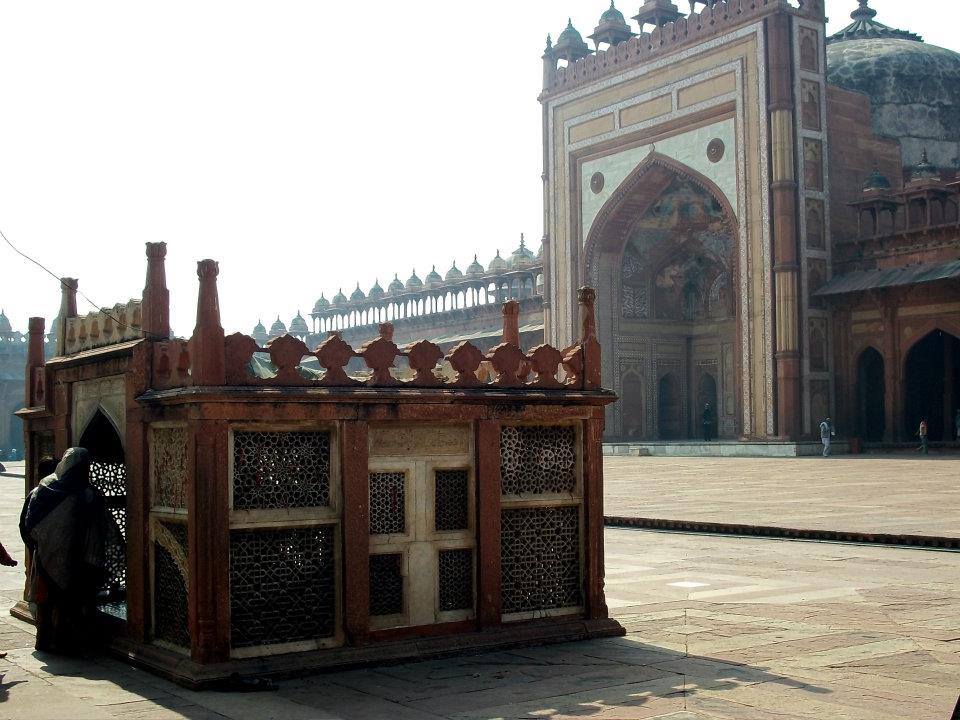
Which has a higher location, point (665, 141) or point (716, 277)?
point (665, 141)

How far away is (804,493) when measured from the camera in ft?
48.9

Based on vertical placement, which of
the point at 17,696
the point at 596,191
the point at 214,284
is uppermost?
the point at 596,191

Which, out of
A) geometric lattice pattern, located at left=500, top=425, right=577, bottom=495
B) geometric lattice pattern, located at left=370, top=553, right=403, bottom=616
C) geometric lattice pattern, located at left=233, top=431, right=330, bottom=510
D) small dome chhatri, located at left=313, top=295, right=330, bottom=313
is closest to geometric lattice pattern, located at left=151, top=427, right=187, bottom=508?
geometric lattice pattern, located at left=233, top=431, right=330, bottom=510

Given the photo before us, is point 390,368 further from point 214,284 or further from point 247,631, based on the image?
point 247,631

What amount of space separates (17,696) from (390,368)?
6.68 feet

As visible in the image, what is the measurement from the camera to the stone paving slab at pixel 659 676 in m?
4.31

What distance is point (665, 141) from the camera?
97.1ft

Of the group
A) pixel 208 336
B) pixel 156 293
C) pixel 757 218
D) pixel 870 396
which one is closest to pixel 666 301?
pixel 757 218

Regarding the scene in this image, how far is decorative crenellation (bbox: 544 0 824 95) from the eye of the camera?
1084 inches

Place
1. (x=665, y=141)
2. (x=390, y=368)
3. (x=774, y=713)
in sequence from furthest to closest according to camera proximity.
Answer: (x=665, y=141) → (x=390, y=368) → (x=774, y=713)

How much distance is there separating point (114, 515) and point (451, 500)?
7.62 feet

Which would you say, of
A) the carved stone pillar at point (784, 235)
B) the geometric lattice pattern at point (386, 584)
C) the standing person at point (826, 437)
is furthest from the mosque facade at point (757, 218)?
the geometric lattice pattern at point (386, 584)

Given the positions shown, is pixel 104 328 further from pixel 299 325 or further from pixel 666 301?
pixel 299 325

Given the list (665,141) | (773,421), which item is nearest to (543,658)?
(773,421)
